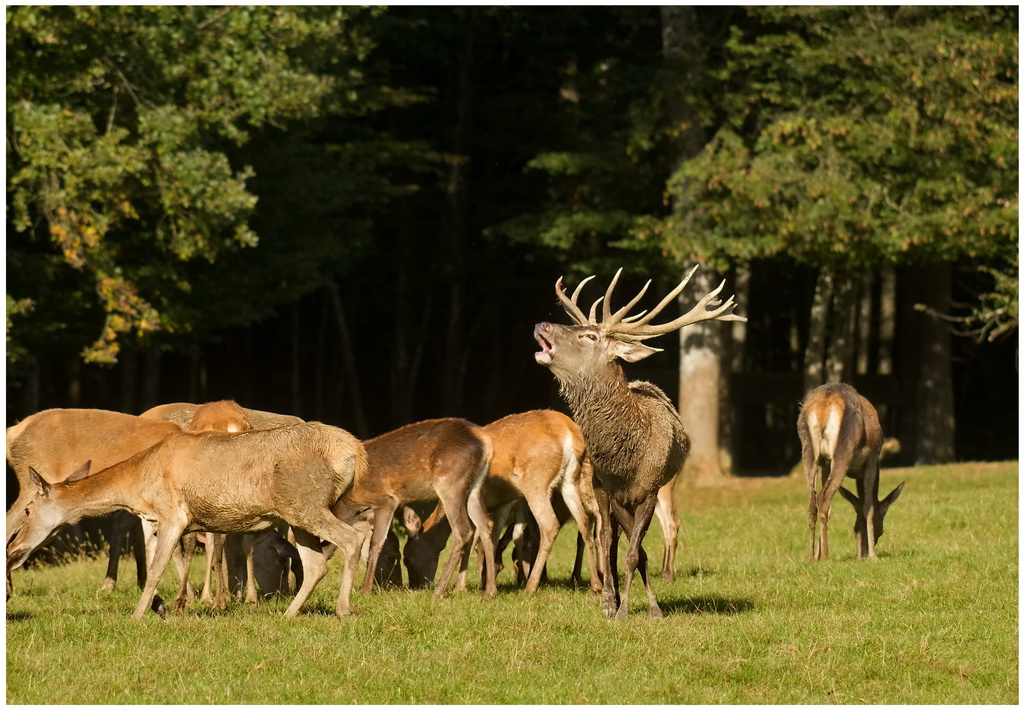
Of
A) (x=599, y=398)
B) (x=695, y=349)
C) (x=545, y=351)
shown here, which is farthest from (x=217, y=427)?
(x=695, y=349)

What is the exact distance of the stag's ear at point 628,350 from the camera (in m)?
9.72

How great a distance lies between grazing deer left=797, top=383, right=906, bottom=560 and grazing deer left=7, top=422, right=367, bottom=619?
4922mm

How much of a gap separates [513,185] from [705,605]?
71.2 ft

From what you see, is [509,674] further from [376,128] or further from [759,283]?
[376,128]

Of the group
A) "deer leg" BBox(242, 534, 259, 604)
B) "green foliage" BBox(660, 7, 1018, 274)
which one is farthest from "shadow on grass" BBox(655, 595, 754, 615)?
"green foliage" BBox(660, 7, 1018, 274)

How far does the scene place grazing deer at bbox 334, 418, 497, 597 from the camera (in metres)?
11.3

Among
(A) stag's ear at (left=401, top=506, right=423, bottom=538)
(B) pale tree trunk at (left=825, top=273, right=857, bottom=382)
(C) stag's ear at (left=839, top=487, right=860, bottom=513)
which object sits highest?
(B) pale tree trunk at (left=825, top=273, right=857, bottom=382)

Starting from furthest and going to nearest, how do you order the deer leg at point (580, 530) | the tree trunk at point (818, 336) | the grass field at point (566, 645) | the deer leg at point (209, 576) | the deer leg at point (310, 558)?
the tree trunk at point (818, 336) < the deer leg at point (580, 530) < the deer leg at point (209, 576) < the deer leg at point (310, 558) < the grass field at point (566, 645)

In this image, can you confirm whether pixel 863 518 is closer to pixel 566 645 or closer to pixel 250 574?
pixel 566 645

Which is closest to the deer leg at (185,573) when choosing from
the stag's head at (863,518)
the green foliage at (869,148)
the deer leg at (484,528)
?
the deer leg at (484,528)

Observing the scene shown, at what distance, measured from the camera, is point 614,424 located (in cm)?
977

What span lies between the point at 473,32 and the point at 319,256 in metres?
8.83

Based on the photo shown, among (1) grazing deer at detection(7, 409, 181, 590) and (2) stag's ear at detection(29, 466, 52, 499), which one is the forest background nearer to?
(1) grazing deer at detection(7, 409, 181, 590)

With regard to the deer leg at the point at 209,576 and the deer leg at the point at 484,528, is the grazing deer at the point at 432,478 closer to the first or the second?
the deer leg at the point at 484,528
